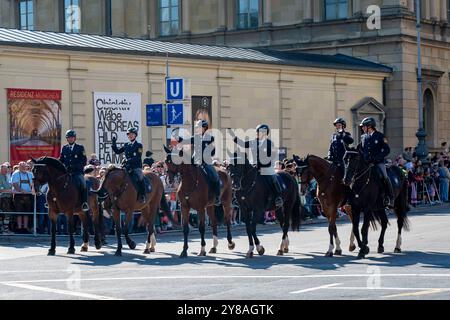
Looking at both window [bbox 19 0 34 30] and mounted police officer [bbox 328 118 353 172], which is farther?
window [bbox 19 0 34 30]

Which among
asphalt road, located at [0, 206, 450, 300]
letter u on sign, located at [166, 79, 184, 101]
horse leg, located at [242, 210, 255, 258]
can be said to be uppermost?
letter u on sign, located at [166, 79, 184, 101]

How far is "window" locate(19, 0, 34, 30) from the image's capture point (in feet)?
219

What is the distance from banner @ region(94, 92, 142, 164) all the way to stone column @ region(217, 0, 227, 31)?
1982cm

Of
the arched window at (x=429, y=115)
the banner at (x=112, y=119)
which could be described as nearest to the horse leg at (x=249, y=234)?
the banner at (x=112, y=119)

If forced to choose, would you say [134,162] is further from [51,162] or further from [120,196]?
[51,162]

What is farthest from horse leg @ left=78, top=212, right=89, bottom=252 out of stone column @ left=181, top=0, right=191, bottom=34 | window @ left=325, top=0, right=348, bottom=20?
stone column @ left=181, top=0, right=191, bottom=34

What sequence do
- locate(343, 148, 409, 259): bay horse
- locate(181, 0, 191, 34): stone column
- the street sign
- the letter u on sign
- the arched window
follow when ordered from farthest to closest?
locate(181, 0, 191, 34): stone column → the arched window → the street sign → the letter u on sign → locate(343, 148, 409, 259): bay horse

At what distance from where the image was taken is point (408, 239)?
27312mm

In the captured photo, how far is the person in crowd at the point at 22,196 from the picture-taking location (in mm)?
30531

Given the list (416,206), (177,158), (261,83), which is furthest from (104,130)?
(177,158)

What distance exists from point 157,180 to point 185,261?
382cm

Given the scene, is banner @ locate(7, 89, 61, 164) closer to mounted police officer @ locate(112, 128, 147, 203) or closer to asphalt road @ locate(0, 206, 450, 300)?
asphalt road @ locate(0, 206, 450, 300)

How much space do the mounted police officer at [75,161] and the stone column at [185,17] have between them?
1364 inches

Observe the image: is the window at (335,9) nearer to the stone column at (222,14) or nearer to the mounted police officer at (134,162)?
the stone column at (222,14)
